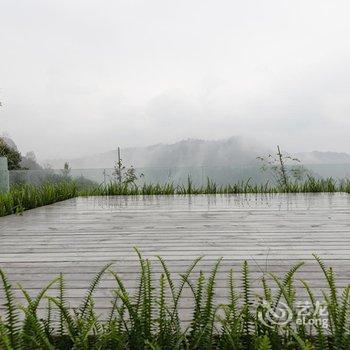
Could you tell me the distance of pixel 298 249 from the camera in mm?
2834

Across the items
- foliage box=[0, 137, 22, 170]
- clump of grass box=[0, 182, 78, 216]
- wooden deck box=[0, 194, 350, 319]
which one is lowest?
wooden deck box=[0, 194, 350, 319]

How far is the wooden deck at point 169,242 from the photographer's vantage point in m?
2.26

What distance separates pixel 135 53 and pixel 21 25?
4101 mm

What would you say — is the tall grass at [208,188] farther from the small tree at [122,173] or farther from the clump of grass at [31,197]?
the small tree at [122,173]

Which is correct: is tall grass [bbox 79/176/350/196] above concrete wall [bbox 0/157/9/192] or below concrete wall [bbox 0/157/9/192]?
below

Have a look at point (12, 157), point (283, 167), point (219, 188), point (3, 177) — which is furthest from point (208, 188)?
point (12, 157)

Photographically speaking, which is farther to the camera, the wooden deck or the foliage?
the foliage

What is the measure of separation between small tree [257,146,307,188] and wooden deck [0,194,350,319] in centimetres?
385

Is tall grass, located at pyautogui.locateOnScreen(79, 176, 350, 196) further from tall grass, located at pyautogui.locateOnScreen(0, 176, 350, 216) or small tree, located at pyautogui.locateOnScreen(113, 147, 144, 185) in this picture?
small tree, located at pyautogui.locateOnScreen(113, 147, 144, 185)

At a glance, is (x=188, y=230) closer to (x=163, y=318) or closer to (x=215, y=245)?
(x=215, y=245)

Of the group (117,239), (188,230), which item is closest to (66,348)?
(117,239)

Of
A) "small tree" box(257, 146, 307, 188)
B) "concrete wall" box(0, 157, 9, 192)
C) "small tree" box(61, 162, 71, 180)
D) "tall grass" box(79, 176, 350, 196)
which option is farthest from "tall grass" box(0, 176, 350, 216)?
"small tree" box(61, 162, 71, 180)

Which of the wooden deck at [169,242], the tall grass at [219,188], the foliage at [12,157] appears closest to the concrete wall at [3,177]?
the tall grass at [219,188]

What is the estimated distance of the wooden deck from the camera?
2260 mm
